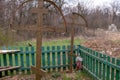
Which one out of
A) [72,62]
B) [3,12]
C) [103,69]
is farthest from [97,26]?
[103,69]

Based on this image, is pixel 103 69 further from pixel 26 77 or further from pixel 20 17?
pixel 20 17

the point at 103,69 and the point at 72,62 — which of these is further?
the point at 72,62

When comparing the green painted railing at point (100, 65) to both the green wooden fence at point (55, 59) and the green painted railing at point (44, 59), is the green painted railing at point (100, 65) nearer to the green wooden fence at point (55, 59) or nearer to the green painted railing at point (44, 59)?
the green wooden fence at point (55, 59)

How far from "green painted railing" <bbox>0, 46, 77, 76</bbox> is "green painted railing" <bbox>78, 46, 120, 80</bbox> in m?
0.69

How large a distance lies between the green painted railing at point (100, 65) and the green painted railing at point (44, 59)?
69 centimetres

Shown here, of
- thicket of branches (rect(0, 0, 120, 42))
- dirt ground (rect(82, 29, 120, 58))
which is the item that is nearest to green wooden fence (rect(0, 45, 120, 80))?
dirt ground (rect(82, 29, 120, 58))

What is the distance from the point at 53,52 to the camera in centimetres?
607

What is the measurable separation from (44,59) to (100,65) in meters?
2.24

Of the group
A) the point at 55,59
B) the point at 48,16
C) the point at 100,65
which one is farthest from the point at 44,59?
the point at 48,16

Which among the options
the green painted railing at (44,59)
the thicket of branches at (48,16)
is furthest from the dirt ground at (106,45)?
the thicket of branches at (48,16)

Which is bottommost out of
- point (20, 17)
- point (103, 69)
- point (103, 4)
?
point (103, 69)

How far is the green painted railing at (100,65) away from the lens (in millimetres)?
3723

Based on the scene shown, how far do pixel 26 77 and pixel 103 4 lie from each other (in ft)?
89.9

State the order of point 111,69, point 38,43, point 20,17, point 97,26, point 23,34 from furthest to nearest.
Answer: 1. point 97,26
2. point 20,17
3. point 23,34
4. point 111,69
5. point 38,43
